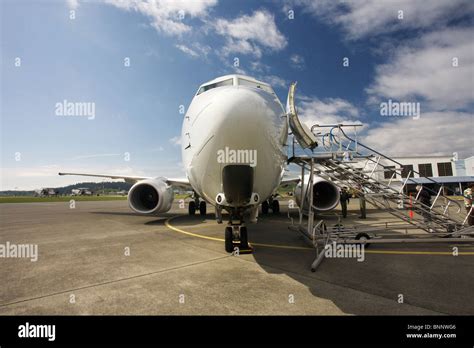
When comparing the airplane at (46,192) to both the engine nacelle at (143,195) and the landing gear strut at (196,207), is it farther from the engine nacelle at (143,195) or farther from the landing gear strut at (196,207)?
the engine nacelle at (143,195)

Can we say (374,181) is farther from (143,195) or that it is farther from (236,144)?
(143,195)

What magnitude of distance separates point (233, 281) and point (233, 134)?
96.9 inches

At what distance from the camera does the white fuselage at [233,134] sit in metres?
4.21

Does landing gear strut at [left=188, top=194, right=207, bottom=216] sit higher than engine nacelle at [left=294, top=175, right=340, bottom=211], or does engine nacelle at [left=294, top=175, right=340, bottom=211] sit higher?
engine nacelle at [left=294, top=175, right=340, bottom=211]

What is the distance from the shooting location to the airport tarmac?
330cm

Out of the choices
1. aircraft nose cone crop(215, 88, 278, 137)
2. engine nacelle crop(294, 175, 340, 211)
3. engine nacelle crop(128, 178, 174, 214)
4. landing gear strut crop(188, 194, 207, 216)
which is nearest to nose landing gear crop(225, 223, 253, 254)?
aircraft nose cone crop(215, 88, 278, 137)

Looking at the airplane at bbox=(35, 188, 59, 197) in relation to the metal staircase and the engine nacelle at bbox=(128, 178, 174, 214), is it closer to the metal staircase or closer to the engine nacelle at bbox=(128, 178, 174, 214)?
the engine nacelle at bbox=(128, 178, 174, 214)

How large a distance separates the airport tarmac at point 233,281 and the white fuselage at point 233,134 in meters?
1.63

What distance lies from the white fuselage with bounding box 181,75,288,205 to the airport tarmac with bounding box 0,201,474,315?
1630 mm
